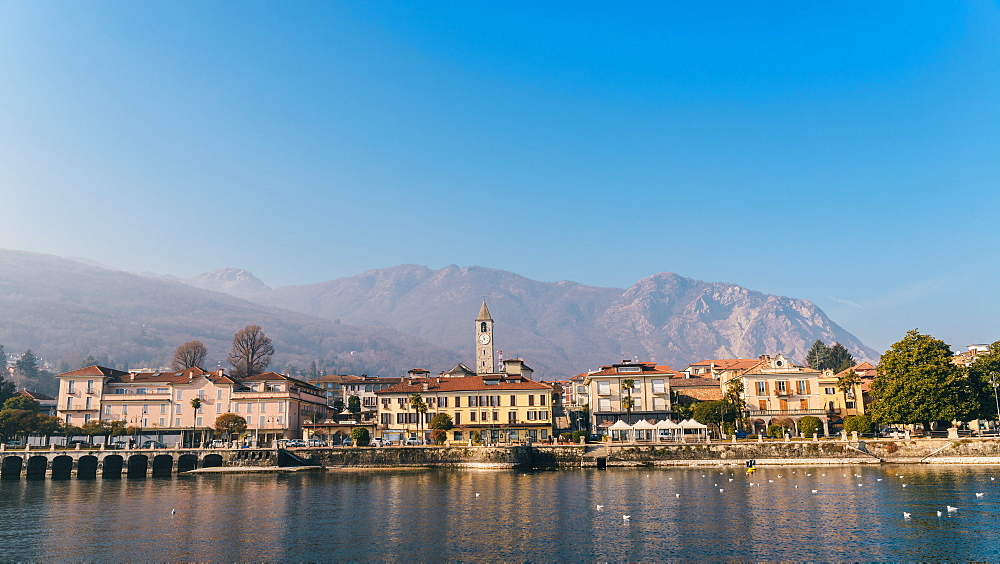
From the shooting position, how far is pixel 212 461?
94.0 meters

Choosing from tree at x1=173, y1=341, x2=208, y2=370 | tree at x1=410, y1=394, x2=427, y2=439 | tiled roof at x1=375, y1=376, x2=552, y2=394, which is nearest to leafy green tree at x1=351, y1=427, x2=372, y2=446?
tree at x1=410, y1=394, x2=427, y2=439

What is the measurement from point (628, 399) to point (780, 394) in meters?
24.2

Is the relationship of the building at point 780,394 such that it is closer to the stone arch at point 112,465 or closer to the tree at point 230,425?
the tree at point 230,425

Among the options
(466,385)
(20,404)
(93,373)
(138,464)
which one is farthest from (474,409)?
(20,404)

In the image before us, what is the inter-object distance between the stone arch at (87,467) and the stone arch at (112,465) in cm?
28

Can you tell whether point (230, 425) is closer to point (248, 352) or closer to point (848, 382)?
point (248, 352)

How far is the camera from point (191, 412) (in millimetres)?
108062

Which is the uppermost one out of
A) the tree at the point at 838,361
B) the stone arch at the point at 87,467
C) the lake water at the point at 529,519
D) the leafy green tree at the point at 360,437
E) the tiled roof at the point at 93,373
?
the tree at the point at 838,361

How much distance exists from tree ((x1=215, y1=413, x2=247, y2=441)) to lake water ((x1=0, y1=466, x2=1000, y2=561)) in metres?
29.3

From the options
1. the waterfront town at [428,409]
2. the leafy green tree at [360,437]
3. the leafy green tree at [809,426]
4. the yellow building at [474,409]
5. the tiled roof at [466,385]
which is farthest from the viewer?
the tiled roof at [466,385]

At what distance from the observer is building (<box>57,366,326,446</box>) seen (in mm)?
106875

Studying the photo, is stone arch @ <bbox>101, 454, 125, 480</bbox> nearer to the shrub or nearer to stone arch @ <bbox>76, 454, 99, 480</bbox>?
stone arch @ <bbox>76, 454, 99, 480</bbox>

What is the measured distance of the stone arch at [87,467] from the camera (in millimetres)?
90750

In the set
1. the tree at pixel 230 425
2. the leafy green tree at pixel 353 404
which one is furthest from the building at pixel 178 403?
the leafy green tree at pixel 353 404
